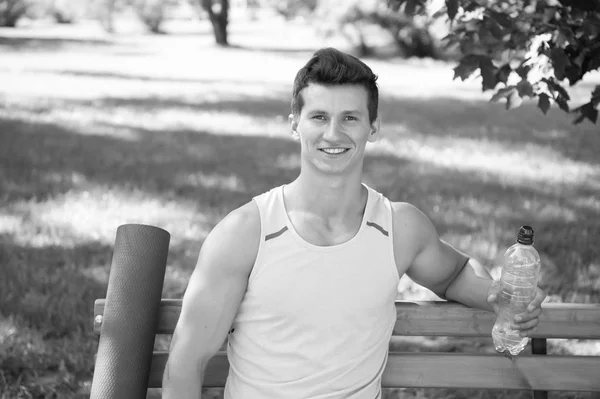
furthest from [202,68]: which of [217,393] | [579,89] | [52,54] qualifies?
[217,393]

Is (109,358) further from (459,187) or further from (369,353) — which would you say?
(459,187)

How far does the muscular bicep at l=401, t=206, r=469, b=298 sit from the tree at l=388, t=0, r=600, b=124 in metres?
1.04

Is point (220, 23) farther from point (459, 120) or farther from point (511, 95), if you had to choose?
point (511, 95)

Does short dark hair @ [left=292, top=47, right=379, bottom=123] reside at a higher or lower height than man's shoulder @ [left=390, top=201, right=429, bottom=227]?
higher

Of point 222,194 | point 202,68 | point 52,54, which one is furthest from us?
point 52,54

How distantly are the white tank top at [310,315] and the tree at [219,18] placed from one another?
A: 33.6 m

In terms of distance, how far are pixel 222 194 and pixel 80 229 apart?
165 centimetres

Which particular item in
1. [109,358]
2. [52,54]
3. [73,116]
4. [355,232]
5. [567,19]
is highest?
[567,19]

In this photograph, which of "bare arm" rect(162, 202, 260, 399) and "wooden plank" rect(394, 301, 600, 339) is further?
"wooden plank" rect(394, 301, 600, 339)

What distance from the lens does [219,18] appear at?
1411 inches

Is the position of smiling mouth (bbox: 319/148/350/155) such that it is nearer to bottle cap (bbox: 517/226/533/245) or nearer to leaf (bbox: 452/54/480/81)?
bottle cap (bbox: 517/226/533/245)

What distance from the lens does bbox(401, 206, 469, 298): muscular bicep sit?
2.64 m

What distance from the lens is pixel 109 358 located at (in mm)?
2445

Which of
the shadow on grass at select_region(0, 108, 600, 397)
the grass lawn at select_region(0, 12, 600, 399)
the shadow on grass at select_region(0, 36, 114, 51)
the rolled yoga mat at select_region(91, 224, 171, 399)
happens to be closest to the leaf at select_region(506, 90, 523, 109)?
the grass lawn at select_region(0, 12, 600, 399)
